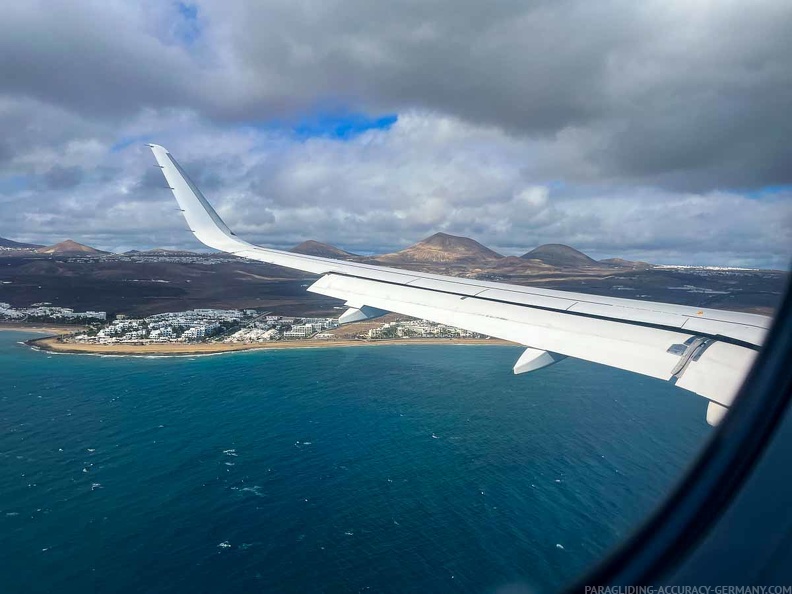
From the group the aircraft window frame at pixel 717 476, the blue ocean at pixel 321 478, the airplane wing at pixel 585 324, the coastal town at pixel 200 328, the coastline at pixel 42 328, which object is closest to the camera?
the aircraft window frame at pixel 717 476

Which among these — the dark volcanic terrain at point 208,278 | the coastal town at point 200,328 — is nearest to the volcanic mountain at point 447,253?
the dark volcanic terrain at point 208,278

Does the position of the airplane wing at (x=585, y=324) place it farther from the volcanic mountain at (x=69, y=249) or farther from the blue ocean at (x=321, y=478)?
the volcanic mountain at (x=69, y=249)

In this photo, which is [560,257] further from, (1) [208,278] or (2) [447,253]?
(1) [208,278]

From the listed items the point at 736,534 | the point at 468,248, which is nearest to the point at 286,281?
the point at 468,248

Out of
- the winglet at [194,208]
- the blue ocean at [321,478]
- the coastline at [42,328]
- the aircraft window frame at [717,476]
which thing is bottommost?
the blue ocean at [321,478]

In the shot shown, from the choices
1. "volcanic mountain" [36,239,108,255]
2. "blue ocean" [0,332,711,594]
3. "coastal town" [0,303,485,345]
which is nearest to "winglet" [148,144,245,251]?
"blue ocean" [0,332,711,594]
